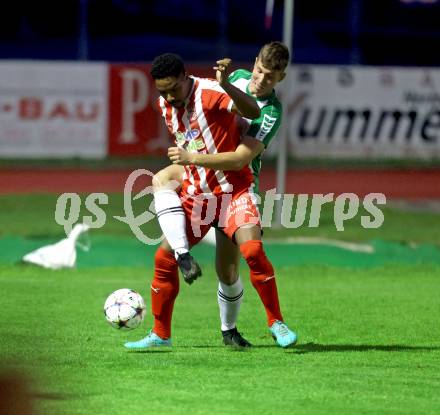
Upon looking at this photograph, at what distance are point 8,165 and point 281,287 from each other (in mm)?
13380

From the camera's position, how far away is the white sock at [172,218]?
825cm

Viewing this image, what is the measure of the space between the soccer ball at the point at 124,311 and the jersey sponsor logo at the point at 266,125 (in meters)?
1.41

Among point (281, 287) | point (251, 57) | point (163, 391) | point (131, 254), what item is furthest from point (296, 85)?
point (163, 391)

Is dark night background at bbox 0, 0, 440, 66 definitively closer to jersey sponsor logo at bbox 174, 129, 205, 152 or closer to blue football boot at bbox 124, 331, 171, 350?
jersey sponsor logo at bbox 174, 129, 205, 152

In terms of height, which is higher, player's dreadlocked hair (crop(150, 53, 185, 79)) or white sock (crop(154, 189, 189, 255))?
player's dreadlocked hair (crop(150, 53, 185, 79))

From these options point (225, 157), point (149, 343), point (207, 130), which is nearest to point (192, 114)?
point (207, 130)

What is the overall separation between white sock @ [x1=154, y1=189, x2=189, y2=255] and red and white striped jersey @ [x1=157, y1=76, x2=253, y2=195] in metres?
0.15

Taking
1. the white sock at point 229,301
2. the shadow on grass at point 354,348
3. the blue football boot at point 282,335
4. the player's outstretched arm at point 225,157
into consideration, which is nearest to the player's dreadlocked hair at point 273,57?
the player's outstretched arm at point 225,157

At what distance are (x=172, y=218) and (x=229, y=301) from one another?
807 mm

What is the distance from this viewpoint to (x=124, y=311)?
842cm

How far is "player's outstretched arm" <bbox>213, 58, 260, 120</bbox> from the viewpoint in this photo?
7824mm

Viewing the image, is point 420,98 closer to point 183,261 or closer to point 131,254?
point 131,254

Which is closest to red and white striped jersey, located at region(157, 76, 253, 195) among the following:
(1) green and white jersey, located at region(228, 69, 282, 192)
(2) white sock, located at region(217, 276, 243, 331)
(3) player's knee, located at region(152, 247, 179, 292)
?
(1) green and white jersey, located at region(228, 69, 282, 192)

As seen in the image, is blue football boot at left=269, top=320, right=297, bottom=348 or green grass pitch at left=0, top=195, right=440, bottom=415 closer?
→ green grass pitch at left=0, top=195, right=440, bottom=415
